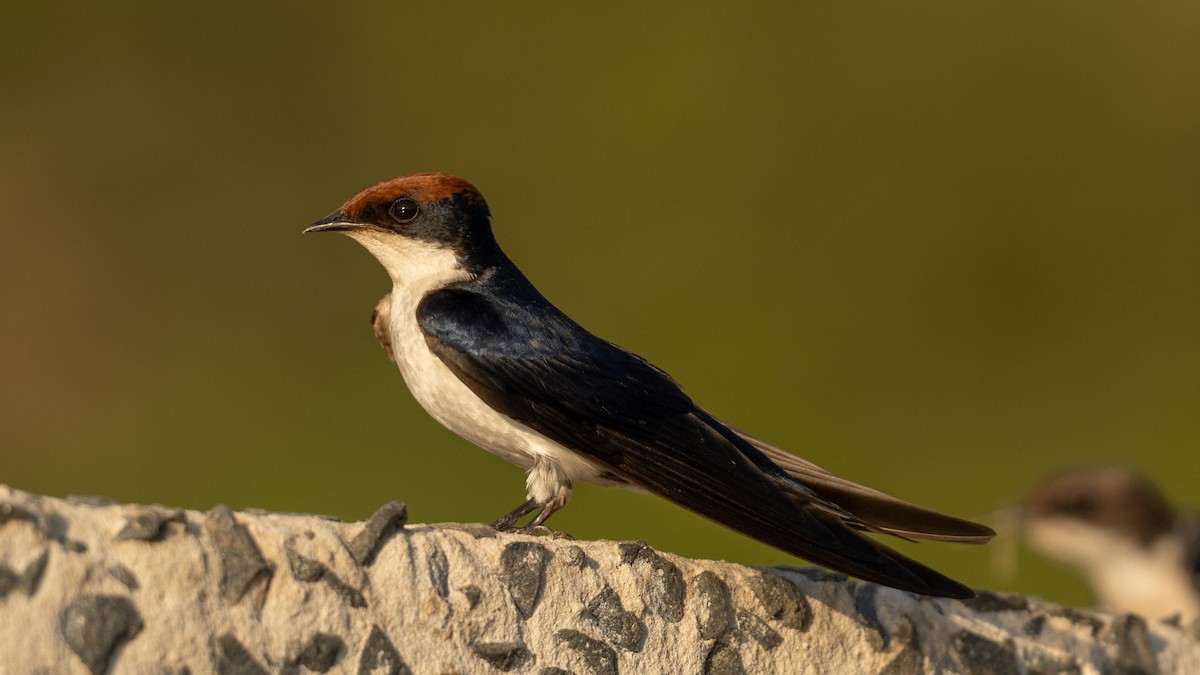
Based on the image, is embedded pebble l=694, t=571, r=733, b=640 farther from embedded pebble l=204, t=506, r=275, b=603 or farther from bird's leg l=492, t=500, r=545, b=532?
embedded pebble l=204, t=506, r=275, b=603

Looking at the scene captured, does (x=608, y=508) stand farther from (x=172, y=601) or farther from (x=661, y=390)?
(x=172, y=601)

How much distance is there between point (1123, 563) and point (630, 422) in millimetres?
2624

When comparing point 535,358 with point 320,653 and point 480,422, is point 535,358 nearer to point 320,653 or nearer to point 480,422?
point 480,422

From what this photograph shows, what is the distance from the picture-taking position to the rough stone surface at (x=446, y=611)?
1492 mm

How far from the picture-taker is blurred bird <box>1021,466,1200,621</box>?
4.18 metres

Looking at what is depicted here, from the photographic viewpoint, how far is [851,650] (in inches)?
77.2

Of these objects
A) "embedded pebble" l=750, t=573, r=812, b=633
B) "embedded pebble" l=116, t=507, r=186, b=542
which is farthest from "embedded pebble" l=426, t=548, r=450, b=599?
"embedded pebble" l=750, t=573, r=812, b=633

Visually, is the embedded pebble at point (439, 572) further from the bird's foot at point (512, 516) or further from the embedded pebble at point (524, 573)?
the bird's foot at point (512, 516)

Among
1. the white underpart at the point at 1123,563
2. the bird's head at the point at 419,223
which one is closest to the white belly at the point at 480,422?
the bird's head at the point at 419,223

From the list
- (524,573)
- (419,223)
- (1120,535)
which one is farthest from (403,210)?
(1120,535)

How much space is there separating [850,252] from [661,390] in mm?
4494

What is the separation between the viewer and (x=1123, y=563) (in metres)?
4.26

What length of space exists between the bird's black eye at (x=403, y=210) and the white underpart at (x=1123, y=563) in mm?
2500

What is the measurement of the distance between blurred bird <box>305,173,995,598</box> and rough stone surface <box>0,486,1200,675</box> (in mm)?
87
